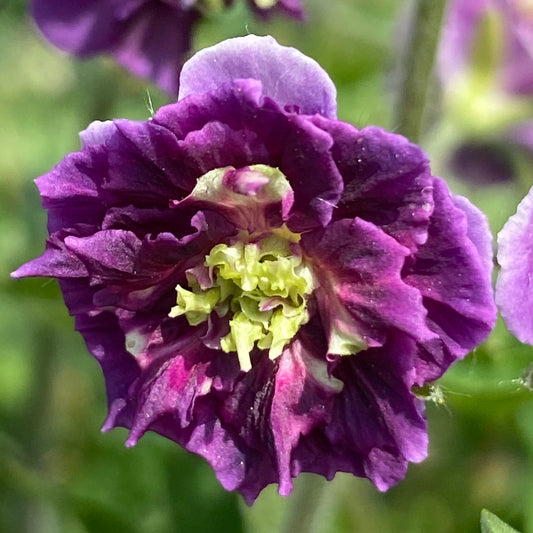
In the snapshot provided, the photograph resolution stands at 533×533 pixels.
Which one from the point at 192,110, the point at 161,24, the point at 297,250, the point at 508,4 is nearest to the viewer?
the point at 192,110

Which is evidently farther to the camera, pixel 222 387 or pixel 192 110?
pixel 222 387

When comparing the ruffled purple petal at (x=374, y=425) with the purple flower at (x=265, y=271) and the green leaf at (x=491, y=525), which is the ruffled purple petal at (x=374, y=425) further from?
the green leaf at (x=491, y=525)

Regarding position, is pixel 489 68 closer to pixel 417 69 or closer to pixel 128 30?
pixel 417 69

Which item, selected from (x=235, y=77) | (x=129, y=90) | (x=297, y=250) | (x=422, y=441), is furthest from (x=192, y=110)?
(x=129, y=90)

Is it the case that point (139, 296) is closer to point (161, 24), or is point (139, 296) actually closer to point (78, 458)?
point (161, 24)

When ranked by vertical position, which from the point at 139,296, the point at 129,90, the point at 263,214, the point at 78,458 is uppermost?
the point at 263,214
